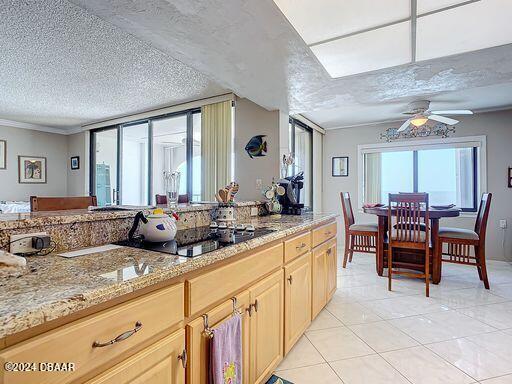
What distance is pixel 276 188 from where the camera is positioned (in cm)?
300

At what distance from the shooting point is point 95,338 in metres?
0.70

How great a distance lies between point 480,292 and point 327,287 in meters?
1.83

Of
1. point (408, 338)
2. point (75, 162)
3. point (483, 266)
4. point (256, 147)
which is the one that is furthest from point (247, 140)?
point (75, 162)

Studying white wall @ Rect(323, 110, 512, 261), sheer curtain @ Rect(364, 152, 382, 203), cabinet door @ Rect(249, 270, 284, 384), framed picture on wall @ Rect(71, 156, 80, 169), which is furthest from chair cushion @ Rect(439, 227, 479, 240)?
framed picture on wall @ Rect(71, 156, 80, 169)

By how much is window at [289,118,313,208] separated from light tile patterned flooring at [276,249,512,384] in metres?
1.96

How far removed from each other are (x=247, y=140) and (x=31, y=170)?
476 cm

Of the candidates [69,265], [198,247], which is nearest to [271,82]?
[198,247]

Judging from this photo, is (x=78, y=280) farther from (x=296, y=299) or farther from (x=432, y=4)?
(x=432, y=4)

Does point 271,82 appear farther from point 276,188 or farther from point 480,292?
point 480,292

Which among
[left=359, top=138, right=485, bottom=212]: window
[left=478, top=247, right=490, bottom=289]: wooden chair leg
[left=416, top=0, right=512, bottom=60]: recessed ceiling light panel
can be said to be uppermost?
[left=416, top=0, right=512, bottom=60]: recessed ceiling light panel

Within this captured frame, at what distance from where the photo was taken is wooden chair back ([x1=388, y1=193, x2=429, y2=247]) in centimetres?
307

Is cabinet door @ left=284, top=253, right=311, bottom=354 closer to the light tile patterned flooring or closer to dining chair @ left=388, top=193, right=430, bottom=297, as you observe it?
the light tile patterned flooring

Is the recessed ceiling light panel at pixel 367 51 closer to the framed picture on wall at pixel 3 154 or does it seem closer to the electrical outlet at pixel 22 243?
the electrical outlet at pixel 22 243

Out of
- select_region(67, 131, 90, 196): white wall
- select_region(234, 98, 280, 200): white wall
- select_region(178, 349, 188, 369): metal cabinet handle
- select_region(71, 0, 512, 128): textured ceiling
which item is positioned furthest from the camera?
select_region(67, 131, 90, 196): white wall
